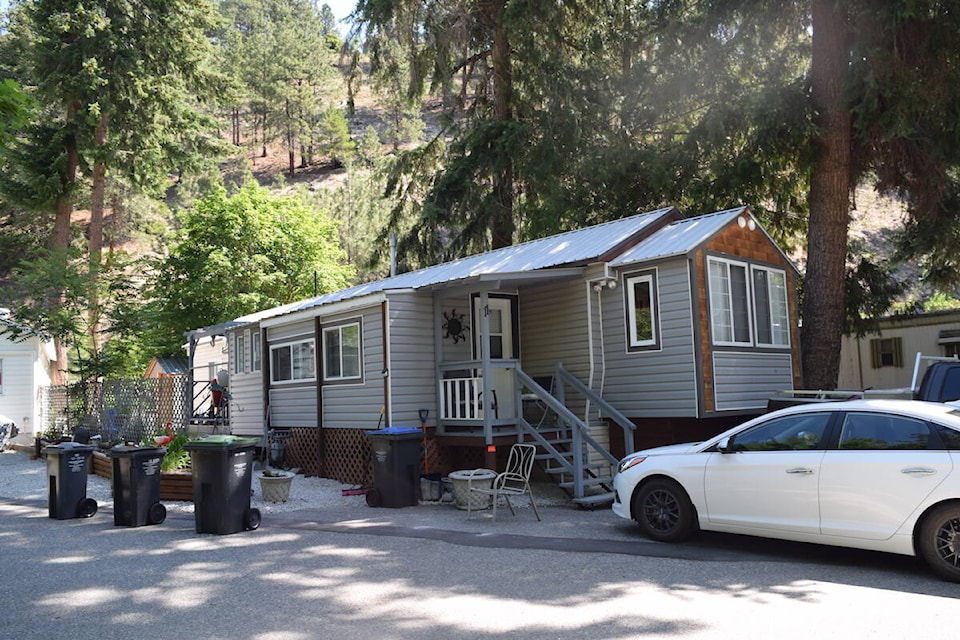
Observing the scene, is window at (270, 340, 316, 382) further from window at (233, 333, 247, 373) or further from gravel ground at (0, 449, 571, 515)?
gravel ground at (0, 449, 571, 515)

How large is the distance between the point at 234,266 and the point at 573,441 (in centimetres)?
1802

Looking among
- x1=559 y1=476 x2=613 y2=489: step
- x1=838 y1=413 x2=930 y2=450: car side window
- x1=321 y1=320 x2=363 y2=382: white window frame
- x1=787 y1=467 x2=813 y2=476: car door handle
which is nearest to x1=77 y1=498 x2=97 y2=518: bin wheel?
x1=321 y1=320 x2=363 y2=382: white window frame

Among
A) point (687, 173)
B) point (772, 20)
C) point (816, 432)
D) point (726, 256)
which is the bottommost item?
point (816, 432)

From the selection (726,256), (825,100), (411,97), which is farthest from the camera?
(411,97)

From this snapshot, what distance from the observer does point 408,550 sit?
774 cm

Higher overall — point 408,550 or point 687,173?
point 687,173

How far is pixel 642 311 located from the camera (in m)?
12.2

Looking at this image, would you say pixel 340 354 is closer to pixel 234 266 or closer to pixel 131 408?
pixel 131 408

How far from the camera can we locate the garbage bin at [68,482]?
10023mm

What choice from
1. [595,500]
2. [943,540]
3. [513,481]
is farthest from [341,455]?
[943,540]

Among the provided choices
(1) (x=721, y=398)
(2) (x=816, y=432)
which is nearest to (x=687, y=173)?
(1) (x=721, y=398)

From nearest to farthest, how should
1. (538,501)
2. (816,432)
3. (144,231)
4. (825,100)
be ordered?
1. (816,432)
2. (538,501)
3. (825,100)
4. (144,231)

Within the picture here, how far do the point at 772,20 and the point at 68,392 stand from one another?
20.6 meters

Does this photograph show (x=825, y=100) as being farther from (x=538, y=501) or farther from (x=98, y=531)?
(x=98, y=531)
